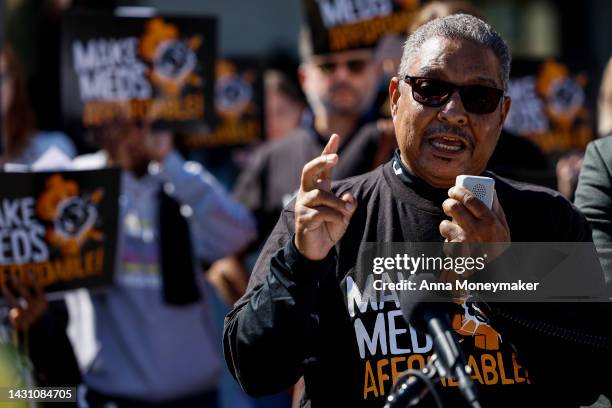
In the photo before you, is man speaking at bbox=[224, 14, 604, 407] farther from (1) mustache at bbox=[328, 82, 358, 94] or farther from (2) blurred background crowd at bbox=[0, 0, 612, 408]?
(1) mustache at bbox=[328, 82, 358, 94]

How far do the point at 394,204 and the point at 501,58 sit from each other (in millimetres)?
483

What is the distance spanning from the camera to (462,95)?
3.00 meters

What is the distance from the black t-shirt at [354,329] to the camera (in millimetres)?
2791

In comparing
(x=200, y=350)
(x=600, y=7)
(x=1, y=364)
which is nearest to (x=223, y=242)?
(x=200, y=350)

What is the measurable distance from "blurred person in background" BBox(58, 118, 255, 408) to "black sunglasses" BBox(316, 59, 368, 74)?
82cm

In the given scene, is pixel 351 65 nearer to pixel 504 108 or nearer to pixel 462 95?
pixel 504 108

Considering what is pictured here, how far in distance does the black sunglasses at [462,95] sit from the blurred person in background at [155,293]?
8.79 feet

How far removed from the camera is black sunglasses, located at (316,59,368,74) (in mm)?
5797

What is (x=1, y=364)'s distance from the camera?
13.6 feet

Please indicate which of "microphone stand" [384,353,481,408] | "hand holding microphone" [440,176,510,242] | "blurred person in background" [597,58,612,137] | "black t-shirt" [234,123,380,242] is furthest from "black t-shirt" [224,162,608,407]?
"black t-shirt" [234,123,380,242]

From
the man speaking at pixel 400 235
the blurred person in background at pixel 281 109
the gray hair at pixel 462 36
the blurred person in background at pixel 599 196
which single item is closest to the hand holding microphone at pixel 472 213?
the man speaking at pixel 400 235

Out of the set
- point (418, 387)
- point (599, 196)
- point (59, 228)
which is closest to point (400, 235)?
point (418, 387)

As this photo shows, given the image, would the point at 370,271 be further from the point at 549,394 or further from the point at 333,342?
the point at 549,394

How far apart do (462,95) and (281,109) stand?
5.69 m
